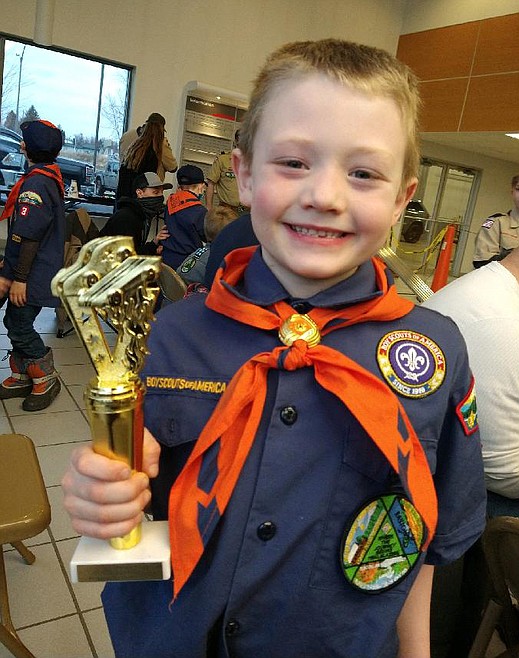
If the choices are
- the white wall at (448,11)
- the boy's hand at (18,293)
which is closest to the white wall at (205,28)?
the white wall at (448,11)

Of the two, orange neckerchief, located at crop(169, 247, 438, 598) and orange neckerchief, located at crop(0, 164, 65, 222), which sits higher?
orange neckerchief, located at crop(0, 164, 65, 222)

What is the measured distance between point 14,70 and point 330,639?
730 cm

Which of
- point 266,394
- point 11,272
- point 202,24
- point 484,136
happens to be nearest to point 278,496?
point 266,394

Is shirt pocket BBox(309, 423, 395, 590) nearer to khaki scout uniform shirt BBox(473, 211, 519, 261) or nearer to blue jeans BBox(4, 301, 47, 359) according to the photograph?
blue jeans BBox(4, 301, 47, 359)

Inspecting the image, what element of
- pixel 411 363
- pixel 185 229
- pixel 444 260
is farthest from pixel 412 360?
pixel 444 260

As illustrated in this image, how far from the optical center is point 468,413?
838 mm

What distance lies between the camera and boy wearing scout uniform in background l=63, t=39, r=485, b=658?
706 millimetres

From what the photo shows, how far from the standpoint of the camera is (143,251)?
14.4ft

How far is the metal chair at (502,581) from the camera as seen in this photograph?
1156mm

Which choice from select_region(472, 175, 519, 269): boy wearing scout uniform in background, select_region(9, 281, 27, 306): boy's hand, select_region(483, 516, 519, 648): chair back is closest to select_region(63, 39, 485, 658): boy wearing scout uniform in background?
select_region(483, 516, 519, 648): chair back

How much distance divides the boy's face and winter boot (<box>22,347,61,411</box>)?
2.98m

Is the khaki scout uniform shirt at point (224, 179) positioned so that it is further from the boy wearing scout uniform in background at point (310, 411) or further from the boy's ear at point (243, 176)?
the boy wearing scout uniform in background at point (310, 411)

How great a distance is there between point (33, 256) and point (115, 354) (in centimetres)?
288

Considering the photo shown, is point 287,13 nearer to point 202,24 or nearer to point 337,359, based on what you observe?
point 202,24
